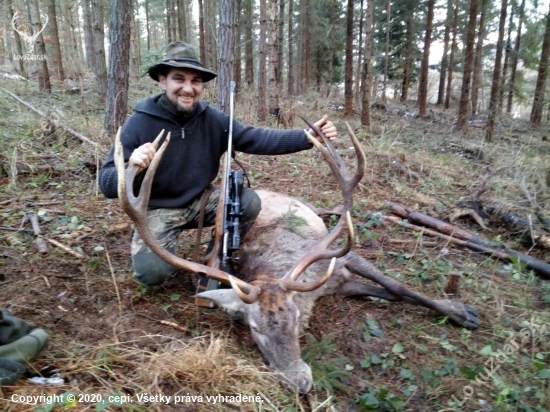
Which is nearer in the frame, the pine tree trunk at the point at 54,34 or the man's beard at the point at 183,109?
the man's beard at the point at 183,109

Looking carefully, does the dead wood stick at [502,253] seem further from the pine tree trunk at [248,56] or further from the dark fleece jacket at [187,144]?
the pine tree trunk at [248,56]

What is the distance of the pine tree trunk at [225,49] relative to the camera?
725 cm

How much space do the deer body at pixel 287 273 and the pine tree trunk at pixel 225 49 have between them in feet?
12.7

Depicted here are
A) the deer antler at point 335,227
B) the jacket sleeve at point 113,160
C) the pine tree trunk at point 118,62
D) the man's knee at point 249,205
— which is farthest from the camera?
the pine tree trunk at point 118,62

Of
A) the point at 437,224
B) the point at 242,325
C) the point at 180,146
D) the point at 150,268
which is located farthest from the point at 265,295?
the point at 437,224

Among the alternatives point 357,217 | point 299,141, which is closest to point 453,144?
point 357,217

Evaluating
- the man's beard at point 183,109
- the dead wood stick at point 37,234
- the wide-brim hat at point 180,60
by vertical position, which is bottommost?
the dead wood stick at point 37,234

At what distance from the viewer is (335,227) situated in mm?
3361

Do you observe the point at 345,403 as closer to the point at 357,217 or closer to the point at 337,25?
the point at 357,217

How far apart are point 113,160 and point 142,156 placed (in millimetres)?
616

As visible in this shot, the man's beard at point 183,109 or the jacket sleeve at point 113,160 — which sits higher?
the man's beard at point 183,109

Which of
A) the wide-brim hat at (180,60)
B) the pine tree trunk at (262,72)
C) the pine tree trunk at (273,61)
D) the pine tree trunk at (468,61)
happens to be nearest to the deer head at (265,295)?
the wide-brim hat at (180,60)

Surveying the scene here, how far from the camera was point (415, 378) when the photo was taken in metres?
2.72

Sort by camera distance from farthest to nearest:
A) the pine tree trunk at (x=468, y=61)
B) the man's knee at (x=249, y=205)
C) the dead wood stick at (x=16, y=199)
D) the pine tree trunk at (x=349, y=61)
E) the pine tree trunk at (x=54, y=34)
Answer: the pine tree trunk at (x=349, y=61) → the pine tree trunk at (x=54, y=34) → the pine tree trunk at (x=468, y=61) → the dead wood stick at (x=16, y=199) → the man's knee at (x=249, y=205)
